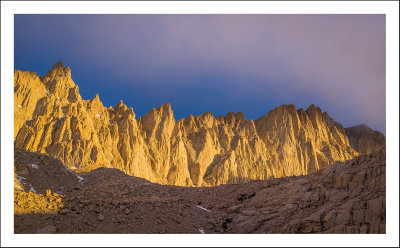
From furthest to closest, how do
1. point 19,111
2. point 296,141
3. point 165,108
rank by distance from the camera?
point 296,141 → point 165,108 → point 19,111

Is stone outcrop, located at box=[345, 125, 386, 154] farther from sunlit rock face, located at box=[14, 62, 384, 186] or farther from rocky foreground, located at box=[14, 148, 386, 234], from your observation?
rocky foreground, located at box=[14, 148, 386, 234]

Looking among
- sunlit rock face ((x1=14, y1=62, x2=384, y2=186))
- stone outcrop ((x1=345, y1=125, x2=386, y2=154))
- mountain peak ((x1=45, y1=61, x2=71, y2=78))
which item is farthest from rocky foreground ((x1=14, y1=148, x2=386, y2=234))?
stone outcrop ((x1=345, y1=125, x2=386, y2=154))

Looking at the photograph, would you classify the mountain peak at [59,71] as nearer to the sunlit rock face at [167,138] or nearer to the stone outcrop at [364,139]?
the sunlit rock face at [167,138]

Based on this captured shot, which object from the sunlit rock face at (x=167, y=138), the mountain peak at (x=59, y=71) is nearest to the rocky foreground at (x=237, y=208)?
the sunlit rock face at (x=167, y=138)

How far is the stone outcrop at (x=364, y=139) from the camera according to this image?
93938 millimetres

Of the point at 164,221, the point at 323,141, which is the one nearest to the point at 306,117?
the point at 323,141

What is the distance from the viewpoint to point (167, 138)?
61438mm

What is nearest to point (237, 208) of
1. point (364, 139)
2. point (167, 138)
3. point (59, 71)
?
point (59, 71)

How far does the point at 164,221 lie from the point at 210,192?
21.6 ft

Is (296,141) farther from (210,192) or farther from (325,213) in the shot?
(325,213)

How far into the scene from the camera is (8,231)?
34.3 feet

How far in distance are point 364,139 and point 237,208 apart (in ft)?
308

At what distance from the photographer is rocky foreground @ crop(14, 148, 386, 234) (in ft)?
36.3

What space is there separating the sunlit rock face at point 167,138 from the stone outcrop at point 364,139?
1.03 metres
